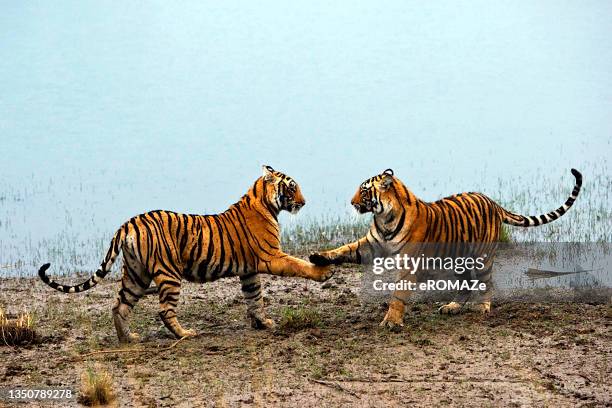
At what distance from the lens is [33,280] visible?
35.0 ft

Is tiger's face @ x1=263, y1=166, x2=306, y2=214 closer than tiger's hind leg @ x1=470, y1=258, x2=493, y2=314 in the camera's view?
Yes

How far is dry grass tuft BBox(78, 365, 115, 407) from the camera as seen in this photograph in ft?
21.1

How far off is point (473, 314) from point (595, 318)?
0.90m

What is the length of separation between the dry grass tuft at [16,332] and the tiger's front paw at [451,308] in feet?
10.0

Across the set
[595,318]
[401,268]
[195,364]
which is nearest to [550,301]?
[595,318]

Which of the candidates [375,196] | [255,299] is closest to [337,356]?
[255,299]

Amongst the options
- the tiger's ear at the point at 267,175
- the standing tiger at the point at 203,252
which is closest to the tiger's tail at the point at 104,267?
the standing tiger at the point at 203,252

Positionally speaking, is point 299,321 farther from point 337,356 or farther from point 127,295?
point 127,295

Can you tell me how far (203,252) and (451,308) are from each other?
1958 millimetres

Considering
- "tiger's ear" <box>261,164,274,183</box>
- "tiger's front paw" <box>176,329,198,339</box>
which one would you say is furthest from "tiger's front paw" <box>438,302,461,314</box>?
"tiger's front paw" <box>176,329,198,339</box>

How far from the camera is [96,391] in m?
6.44

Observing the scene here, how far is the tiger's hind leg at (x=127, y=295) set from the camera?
780cm

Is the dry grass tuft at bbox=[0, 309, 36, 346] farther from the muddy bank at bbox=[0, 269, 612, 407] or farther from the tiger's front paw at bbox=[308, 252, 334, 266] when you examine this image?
the tiger's front paw at bbox=[308, 252, 334, 266]

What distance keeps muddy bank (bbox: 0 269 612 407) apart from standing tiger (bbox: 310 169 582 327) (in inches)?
11.0
